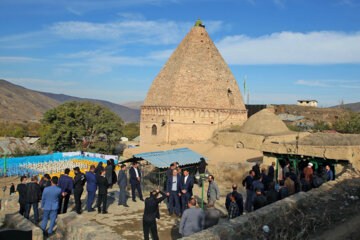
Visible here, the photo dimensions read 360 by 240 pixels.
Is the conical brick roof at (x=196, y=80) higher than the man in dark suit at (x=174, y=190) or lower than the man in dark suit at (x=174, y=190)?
higher

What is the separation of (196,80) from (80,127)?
1460 cm

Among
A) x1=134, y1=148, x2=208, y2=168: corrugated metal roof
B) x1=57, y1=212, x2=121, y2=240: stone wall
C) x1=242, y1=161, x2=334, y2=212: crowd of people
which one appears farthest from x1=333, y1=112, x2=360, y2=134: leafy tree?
x1=57, y1=212, x2=121, y2=240: stone wall

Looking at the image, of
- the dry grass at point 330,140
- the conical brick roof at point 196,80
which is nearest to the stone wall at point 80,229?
the dry grass at point 330,140

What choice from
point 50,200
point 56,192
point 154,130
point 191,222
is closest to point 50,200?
point 50,200

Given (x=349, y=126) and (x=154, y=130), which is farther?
(x=349, y=126)

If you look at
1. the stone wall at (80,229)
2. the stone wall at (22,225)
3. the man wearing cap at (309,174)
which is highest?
the man wearing cap at (309,174)

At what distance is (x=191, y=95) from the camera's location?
26062 mm

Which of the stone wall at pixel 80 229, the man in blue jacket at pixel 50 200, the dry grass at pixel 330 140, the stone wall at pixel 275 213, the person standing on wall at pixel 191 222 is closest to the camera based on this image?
the stone wall at pixel 275 213

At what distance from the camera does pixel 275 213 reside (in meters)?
6.64

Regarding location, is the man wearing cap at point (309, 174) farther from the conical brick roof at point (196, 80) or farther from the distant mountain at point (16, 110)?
the distant mountain at point (16, 110)

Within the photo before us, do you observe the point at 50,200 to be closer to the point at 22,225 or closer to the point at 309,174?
the point at 22,225

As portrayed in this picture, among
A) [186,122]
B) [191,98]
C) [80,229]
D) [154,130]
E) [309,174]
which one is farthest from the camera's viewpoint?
[154,130]

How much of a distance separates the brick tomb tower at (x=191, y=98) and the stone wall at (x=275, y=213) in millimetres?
17315

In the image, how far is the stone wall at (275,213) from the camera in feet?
18.0
